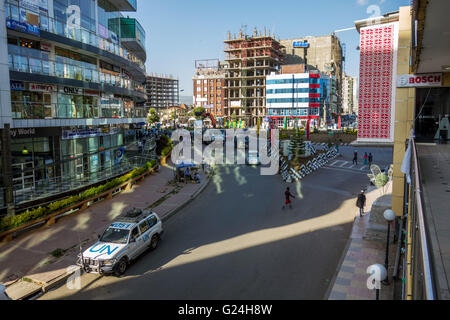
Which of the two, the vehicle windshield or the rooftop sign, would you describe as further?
the rooftop sign

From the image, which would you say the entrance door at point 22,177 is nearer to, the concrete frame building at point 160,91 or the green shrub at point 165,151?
the green shrub at point 165,151

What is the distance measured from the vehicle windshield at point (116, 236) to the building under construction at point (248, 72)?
98.8 meters

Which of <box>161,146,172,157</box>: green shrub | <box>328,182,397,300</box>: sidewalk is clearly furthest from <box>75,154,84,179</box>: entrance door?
<box>328,182,397,300</box>: sidewalk

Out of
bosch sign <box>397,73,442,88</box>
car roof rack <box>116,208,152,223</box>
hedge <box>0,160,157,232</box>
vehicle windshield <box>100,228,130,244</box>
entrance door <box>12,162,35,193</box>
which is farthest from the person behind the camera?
entrance door <box>12,162,35,193</box>

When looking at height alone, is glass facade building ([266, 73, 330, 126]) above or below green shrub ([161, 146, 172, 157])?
above

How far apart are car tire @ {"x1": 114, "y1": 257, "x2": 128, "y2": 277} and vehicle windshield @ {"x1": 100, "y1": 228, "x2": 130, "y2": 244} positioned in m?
0.68

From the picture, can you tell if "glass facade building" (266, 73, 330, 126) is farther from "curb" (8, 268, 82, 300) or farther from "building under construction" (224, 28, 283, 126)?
"curb" (8, 268, 82, 300)

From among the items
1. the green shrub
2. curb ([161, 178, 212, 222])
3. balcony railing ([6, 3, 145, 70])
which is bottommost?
curb ([161, 178, 212, 222])

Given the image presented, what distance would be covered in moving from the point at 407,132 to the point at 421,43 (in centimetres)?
635

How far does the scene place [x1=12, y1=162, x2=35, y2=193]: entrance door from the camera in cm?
1739

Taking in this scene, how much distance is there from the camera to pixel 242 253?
43.3ft

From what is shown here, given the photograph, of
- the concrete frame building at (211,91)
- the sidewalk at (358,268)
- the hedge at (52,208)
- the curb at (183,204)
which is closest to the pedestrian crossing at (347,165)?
the curb at (183,204)

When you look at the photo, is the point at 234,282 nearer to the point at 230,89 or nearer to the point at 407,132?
the point at 407,132

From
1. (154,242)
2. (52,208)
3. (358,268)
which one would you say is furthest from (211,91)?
(358,268)
